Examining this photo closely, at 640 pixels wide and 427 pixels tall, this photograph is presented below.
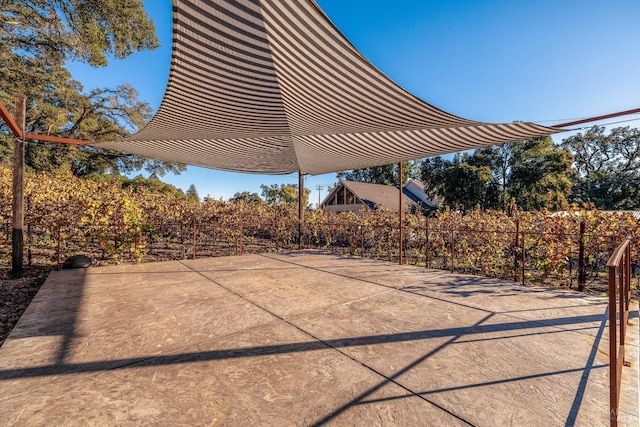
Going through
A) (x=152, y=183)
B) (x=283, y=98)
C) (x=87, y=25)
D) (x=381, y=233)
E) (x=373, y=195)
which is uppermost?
(x=87, y=25)

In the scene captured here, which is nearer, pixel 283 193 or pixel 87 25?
pixel 87 25

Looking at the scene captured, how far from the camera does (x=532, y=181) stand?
1894cm

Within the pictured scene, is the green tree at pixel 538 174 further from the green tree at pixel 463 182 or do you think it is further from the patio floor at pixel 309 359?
the patio floor at pixel 309 359

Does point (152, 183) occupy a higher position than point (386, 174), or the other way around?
point (386, 174)

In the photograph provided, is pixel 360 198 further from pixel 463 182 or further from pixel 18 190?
pixel 18 190

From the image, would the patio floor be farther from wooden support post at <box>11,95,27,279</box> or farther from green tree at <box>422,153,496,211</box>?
green tree at <box>422,153,496,211</box>

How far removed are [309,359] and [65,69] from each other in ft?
77.4

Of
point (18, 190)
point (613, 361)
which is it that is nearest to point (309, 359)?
point (613, 361)

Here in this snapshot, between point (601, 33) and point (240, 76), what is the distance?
20.3 feet

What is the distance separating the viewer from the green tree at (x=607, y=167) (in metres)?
25.6

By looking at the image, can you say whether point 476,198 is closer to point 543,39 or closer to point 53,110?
point 543,39

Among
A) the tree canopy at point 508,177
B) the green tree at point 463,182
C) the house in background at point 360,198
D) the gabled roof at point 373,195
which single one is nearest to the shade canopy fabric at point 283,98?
the green tree at point 463,182

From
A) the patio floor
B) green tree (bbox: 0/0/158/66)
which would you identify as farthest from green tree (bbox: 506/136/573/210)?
green tree (bbox: 0/0/158/66)

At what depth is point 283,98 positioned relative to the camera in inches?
138
